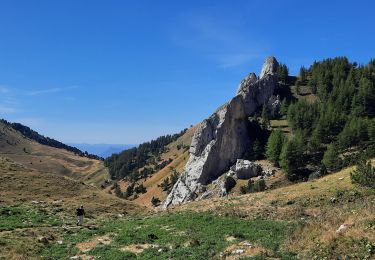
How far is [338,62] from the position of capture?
19725 centimetres

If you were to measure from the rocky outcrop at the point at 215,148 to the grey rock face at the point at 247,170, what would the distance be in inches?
546

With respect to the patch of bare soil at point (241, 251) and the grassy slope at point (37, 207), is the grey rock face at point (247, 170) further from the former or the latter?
the patch of bare soil at point (241, 251)

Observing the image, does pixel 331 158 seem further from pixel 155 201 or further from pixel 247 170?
pixel 155 201

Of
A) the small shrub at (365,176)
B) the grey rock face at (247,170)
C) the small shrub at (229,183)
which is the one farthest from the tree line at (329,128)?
the small shrub at (365,176)

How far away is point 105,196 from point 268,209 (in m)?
34.6

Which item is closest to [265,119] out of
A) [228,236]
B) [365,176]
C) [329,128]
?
[329,128]

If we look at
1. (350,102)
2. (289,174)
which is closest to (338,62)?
(350,102)

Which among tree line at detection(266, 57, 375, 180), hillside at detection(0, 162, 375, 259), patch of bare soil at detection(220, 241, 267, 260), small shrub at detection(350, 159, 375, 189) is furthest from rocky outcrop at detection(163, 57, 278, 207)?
patch of bare soil at detection(220, 241, 267, 260)

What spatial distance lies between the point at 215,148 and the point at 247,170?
21.6m

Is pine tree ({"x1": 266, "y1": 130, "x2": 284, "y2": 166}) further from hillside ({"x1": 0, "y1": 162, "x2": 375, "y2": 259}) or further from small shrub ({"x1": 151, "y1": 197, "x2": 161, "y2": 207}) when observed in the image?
hillside ({"x1": 0, "y1": 162, "x2": 375, "y2": 259})

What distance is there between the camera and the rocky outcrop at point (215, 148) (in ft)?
452

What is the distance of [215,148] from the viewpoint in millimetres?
143000

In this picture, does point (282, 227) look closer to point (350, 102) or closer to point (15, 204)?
point (15, 204)

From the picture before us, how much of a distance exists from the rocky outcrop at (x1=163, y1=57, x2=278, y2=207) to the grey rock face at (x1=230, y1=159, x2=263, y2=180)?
45.5 ft
